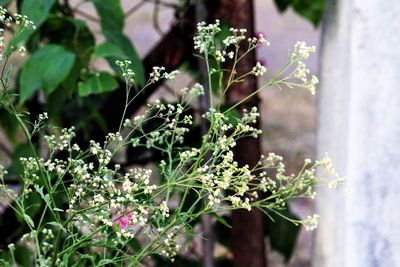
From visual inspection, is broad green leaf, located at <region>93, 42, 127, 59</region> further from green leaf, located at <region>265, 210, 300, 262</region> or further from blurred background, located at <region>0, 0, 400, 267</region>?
green leaf, located at <region>265, 210, 300, 262</region>

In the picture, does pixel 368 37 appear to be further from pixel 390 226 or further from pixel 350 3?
pixel 390 226

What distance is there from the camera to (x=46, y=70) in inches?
56.2

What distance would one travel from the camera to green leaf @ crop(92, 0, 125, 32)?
4.82 ft

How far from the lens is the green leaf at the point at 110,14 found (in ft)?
4.82

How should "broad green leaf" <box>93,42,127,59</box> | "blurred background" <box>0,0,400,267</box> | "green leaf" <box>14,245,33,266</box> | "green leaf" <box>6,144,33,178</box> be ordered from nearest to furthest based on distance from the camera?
"blurred background" <box>0,0,400,267</box> < "broad green leaf" <box>93,42,127,59</box> < "green leaf" <box>6,144,33,178</box> < "green leaf" <box>14,245,33,266</box>

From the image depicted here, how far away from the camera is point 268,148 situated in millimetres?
4145

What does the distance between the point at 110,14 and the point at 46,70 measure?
15 cm

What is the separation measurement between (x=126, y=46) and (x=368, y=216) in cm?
48

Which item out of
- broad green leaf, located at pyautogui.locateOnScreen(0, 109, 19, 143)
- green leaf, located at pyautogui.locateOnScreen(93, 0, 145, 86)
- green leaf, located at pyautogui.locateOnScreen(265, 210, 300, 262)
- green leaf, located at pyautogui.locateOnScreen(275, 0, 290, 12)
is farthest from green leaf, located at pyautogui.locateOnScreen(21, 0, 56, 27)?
green leaf, located at pyautogui.locateOnScreen(265, 210, 300, 262)

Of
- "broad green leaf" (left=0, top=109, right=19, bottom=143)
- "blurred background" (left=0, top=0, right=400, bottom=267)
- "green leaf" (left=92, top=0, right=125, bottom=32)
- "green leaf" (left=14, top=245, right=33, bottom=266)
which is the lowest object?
"green leaf" (left=14, top=245, right=33, bottom=266)

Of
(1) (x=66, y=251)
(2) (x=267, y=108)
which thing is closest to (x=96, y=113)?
(1) (x=66, y=251)

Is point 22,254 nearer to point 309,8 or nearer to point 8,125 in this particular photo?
point 8,125

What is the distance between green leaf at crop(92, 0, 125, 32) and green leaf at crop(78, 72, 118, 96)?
0.29 feet

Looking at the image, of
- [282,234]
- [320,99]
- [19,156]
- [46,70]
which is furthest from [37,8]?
[282,234]
